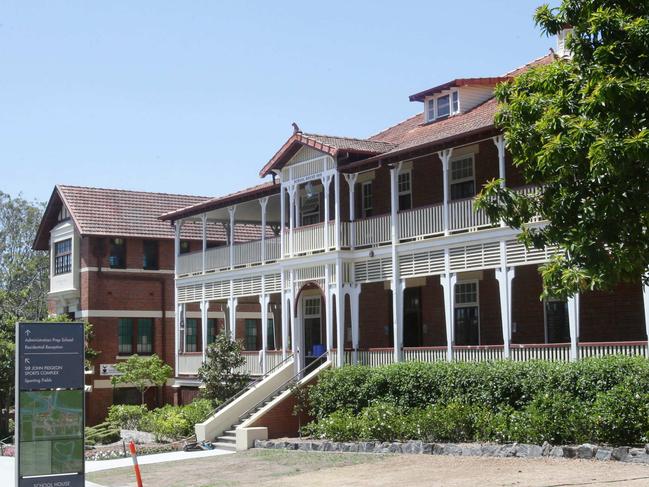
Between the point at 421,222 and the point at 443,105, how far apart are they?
577cm

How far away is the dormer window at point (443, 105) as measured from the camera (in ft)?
107

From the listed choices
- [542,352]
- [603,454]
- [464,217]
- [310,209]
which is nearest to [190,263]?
[310,209]

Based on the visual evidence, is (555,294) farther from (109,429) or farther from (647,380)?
(109,429)

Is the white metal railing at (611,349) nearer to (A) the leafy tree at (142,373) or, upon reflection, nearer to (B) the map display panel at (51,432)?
(B) the map display panel at (51,432)

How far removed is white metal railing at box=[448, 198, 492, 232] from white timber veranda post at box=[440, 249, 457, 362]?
797 millimetres

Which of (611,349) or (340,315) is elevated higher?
(340,315)

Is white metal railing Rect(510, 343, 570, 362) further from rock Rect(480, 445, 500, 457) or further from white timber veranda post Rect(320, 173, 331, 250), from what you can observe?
white timber veranda post Rect(320, 173, 331, 250)

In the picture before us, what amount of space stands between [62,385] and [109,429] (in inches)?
788

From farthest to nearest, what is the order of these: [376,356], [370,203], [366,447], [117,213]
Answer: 1. [117,213]
2. [370,203]
3. [376,356]
4. [366,447]

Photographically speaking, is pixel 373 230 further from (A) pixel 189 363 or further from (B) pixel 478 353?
(A) pixel 189 363

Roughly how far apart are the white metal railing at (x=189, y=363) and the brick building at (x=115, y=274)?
5106 millimetres

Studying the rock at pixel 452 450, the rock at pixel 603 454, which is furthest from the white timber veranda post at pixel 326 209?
the rock at pixel 603 454

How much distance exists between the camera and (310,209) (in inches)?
1423

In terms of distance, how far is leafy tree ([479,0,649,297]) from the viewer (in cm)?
1305
